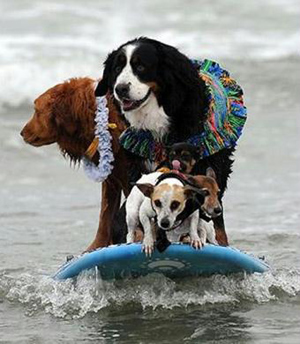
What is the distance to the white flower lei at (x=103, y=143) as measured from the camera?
6.91m

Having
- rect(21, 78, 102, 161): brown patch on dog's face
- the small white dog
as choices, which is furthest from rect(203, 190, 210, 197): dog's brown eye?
rect(21, 78, 102, 161): brown patch on dog's face

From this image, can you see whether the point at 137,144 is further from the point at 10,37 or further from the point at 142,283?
the point at 10,37

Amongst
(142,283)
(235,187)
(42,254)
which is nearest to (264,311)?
(142,283)

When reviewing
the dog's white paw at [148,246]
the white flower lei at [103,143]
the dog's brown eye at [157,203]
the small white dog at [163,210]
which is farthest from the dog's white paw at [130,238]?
the white flower lei at [103,143]

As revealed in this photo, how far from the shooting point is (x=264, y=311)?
616 centimetres

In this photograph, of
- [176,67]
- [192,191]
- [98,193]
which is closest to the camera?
[192,191]

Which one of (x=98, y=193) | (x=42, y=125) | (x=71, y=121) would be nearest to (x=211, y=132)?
(x=71, y=121)

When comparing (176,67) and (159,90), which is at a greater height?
(176,67)

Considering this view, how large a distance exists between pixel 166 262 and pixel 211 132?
0.80m

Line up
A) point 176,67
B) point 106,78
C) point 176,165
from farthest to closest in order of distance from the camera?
point 106,78 → point 176,67 → point 176,165

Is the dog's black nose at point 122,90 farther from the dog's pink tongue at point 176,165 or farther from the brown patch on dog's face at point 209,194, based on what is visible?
the brown patch on dog's face at point 209,194

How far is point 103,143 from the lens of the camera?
273 inches

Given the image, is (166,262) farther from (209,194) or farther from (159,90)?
(159,90)

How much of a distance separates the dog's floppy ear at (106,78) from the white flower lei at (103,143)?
369 mm
